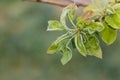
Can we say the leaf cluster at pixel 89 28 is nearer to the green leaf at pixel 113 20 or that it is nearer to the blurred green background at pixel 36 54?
the green leaf at pixel 113 20

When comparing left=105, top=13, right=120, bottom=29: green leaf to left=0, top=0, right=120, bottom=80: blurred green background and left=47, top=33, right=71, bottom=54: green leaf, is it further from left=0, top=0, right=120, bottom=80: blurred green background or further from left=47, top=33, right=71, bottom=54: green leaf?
left=0, top=0, right=120, bottom=80: blurred green background

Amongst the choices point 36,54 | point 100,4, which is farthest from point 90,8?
point 36,54

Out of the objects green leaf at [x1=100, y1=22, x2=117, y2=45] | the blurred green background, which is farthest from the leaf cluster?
the blurred green background

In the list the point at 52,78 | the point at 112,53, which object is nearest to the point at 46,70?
the point at 52,78

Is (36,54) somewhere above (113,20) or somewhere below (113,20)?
below

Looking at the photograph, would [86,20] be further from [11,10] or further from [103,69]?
[11,10]

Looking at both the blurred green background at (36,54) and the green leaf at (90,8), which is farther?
the blurred green background at (36,54)

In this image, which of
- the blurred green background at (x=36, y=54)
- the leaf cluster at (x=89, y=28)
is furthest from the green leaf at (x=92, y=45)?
the blurred green background at (x=36, y=54)

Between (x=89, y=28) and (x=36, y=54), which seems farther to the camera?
(x=36, y=54)

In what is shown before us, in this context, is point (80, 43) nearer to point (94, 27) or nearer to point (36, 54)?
point (94, 27)
